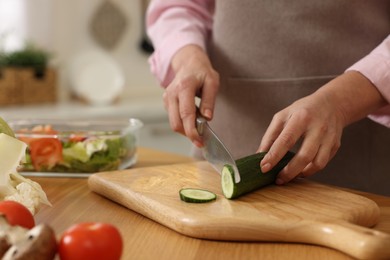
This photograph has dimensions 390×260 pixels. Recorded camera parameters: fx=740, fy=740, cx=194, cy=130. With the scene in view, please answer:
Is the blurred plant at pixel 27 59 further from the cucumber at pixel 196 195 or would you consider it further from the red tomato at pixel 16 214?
the red tomato at pixel 16 214

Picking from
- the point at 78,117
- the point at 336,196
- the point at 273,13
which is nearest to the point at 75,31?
the point at 78,117

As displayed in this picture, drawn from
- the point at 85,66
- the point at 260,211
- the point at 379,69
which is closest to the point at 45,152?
the point at 260,211

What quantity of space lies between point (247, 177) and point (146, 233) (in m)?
0.22

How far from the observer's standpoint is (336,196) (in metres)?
1.37

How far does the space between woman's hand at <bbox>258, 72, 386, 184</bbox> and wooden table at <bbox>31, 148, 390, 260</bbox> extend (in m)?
0.17

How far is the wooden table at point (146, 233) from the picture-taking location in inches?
44.2

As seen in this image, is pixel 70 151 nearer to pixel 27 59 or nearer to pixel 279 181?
pixel 279 181

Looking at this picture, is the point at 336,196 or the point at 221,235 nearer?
the point at 221,235

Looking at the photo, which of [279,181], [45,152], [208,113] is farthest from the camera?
[45,152]

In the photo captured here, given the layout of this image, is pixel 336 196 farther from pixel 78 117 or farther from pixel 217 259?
pixel 78 117

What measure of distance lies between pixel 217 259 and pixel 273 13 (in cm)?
84

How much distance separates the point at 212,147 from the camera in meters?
1.49

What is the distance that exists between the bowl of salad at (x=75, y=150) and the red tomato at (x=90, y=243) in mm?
Result: 733

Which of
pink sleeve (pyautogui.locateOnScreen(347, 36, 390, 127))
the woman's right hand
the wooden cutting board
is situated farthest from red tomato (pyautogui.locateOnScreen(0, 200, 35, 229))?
pink sleeve (pyautogui.locateOnScreen(347, 36, 390, 127))
